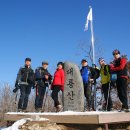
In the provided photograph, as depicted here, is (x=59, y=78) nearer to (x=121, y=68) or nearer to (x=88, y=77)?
(x=88, y=77)

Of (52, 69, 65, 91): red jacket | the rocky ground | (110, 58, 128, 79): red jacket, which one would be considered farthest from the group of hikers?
the rocky ground

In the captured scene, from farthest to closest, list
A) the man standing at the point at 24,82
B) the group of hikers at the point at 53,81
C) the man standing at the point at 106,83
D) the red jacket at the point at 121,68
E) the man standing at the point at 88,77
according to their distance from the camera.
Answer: the man standing at the point at 88,77 → the man standing at the point at 24,82 → the group of hikers at the point at 53,81 → the man standing at the point at 106,83 → the red jacket at the point at 121,68

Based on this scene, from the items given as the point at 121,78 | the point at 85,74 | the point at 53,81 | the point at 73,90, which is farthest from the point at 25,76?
the point at 121,78

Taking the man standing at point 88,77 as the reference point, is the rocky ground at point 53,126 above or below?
below

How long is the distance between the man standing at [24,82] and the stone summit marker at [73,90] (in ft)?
4.61

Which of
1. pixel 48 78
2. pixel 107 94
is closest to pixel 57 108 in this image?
pixel 48 78

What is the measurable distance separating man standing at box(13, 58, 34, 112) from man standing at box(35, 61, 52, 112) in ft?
0.78

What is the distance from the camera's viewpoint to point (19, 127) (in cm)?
802

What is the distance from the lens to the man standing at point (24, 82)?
10.4m

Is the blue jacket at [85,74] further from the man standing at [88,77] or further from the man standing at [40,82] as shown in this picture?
the man standing at [40,82]

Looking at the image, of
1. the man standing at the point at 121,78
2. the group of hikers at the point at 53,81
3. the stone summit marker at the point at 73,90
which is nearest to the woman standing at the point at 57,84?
the group of hikers at the point at 53,81

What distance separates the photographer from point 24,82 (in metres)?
10.5

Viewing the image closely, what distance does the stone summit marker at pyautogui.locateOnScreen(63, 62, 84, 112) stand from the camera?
10680mm

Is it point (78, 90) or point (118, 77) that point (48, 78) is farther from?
→ point (118, 77)
